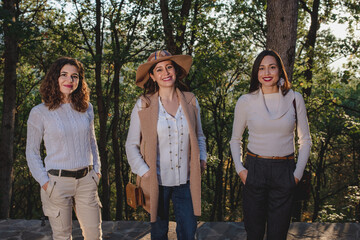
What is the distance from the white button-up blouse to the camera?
9.52ft

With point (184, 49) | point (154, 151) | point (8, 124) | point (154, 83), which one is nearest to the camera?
point (154, 151)

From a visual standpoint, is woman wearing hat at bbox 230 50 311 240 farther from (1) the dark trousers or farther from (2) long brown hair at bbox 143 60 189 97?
Answer: (2) long brown hair at bbox 143 60 189 97

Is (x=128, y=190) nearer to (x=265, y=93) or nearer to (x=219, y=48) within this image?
(x=265, y=93)

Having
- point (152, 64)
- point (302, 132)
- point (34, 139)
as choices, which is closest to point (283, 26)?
point (302, 132)

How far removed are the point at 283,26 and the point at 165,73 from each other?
1955 mm

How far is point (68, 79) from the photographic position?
2.99 meters

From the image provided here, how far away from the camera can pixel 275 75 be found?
295 centimetres

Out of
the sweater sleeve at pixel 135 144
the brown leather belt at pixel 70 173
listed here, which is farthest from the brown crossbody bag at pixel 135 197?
the brown leather belt at pixel 70 173

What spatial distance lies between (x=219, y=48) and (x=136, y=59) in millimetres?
2883

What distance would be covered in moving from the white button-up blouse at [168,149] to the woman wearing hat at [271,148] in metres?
0.55

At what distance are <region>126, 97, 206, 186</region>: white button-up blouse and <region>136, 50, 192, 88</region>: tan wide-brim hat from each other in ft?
0.87

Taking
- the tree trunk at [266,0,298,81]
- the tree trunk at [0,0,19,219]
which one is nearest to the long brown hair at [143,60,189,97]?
the tree trunk at [266,0,298,81]

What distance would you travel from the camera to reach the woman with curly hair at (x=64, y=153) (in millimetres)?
2859

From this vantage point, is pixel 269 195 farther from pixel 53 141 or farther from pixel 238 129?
pixel 53 141
